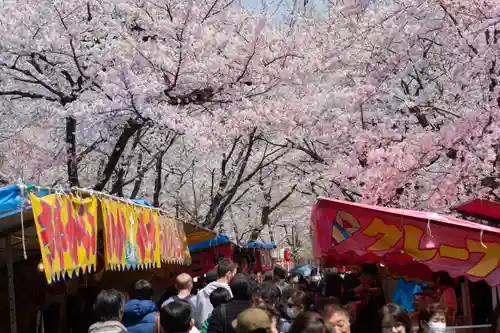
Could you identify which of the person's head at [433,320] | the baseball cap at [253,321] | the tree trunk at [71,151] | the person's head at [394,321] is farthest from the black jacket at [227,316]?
the tree trunk at [71,151]

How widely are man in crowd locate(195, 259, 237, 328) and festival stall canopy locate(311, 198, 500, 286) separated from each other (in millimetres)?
1093

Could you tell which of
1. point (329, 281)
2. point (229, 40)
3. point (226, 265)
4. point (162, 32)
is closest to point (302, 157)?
point (229, 40)

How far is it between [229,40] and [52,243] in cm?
851

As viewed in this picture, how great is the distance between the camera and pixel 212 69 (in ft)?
39.1

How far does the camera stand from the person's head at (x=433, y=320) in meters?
5.59

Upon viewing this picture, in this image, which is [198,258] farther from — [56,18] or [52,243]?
[52,243]

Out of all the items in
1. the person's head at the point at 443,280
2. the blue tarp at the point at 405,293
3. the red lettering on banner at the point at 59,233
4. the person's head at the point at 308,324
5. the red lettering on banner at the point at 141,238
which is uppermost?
the red lettering on banner at the point at 59,233

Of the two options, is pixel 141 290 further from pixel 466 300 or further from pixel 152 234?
pixel 466 300

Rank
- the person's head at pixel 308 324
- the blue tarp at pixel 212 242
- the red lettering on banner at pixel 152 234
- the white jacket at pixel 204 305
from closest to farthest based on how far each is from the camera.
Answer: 1. the person's head at pixel 308 324
2. the white jacket at pixel 204 305
3. the red lettering on banner at pixel 152 234
4. the blue tarp at pixel 212 242

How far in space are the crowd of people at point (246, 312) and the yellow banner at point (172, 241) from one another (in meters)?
1.06

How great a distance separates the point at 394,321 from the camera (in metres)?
4.98

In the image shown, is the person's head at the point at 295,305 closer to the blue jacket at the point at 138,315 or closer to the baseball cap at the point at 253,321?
the blue jacket at the point at 138,315

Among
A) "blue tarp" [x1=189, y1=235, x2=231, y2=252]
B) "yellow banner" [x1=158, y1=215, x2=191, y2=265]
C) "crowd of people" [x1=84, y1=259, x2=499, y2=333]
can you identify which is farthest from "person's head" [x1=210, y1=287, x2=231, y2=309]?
"blue tarp" [x1=189, y1=235, x2=231, y2=252]

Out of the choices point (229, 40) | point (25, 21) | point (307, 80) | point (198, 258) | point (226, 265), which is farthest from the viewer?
point (198, 258)
